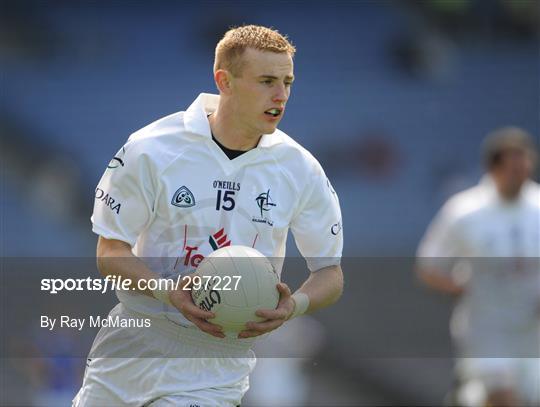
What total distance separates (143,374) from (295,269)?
12.5 metres

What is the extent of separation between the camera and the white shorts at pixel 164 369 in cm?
553

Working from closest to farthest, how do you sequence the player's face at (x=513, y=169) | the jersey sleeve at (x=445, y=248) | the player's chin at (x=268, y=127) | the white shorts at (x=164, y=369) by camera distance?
the white shorts at (x=164, y=369) → the player's chin at (x=268, y=127) → the player's face at (x=513, y=169) → the jersey sleeve at (x=445, y=248)

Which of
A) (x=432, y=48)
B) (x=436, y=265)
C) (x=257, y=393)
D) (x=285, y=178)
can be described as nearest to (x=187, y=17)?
(x=432, y=48)

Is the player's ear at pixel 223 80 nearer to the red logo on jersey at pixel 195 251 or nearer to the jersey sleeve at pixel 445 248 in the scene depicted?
the red logo on jersey at pixel 195 251

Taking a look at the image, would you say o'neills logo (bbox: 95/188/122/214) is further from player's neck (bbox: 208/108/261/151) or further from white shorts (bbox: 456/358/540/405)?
white shorts (bbox: 456/358/540/405)

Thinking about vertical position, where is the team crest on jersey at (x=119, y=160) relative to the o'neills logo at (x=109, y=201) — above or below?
above

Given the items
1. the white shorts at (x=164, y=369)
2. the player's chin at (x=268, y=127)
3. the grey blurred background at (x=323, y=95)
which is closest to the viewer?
the white shorts at (x=164, y=369)

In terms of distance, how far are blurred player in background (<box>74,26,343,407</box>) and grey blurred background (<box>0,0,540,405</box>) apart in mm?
12470

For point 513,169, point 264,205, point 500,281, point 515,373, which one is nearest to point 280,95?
point 264,205

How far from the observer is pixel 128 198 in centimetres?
556

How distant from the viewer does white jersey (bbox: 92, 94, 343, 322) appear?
220 inches

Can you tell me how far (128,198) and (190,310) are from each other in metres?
0.75

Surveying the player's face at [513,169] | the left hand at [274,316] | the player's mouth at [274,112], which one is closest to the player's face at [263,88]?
the player's mouth at [274,112]

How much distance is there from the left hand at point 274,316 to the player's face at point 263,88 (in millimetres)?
891
